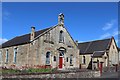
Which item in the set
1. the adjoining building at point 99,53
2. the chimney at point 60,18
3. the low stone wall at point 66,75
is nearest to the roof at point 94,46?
the adjoining building at point 99,53

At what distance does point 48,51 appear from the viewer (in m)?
31.6

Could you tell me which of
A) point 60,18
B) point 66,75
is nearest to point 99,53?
point 60,18

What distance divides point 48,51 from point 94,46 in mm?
15518

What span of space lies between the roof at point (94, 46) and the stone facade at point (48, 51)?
6.41 m

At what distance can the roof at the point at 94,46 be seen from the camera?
41.1 metres

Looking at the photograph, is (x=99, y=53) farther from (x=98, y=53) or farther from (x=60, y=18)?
(x=60, y=18)

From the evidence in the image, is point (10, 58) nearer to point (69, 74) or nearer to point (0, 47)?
point (0, 47)

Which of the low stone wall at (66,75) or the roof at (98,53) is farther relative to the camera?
the roof at (98,53)

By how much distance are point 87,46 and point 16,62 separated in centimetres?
1940

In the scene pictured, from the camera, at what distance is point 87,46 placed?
45594 millimetres

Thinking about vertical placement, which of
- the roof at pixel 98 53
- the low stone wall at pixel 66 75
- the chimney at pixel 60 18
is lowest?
the low stone wall at pixel 66 75

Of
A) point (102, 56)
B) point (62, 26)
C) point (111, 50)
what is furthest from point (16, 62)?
point (111, 50)

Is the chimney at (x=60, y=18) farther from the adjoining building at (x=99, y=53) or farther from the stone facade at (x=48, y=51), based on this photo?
the adjoining building at (x=99, y=53)

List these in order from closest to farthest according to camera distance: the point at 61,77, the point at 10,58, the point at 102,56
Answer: the point at 61,77
the point at 10,58
the point at 102,56
